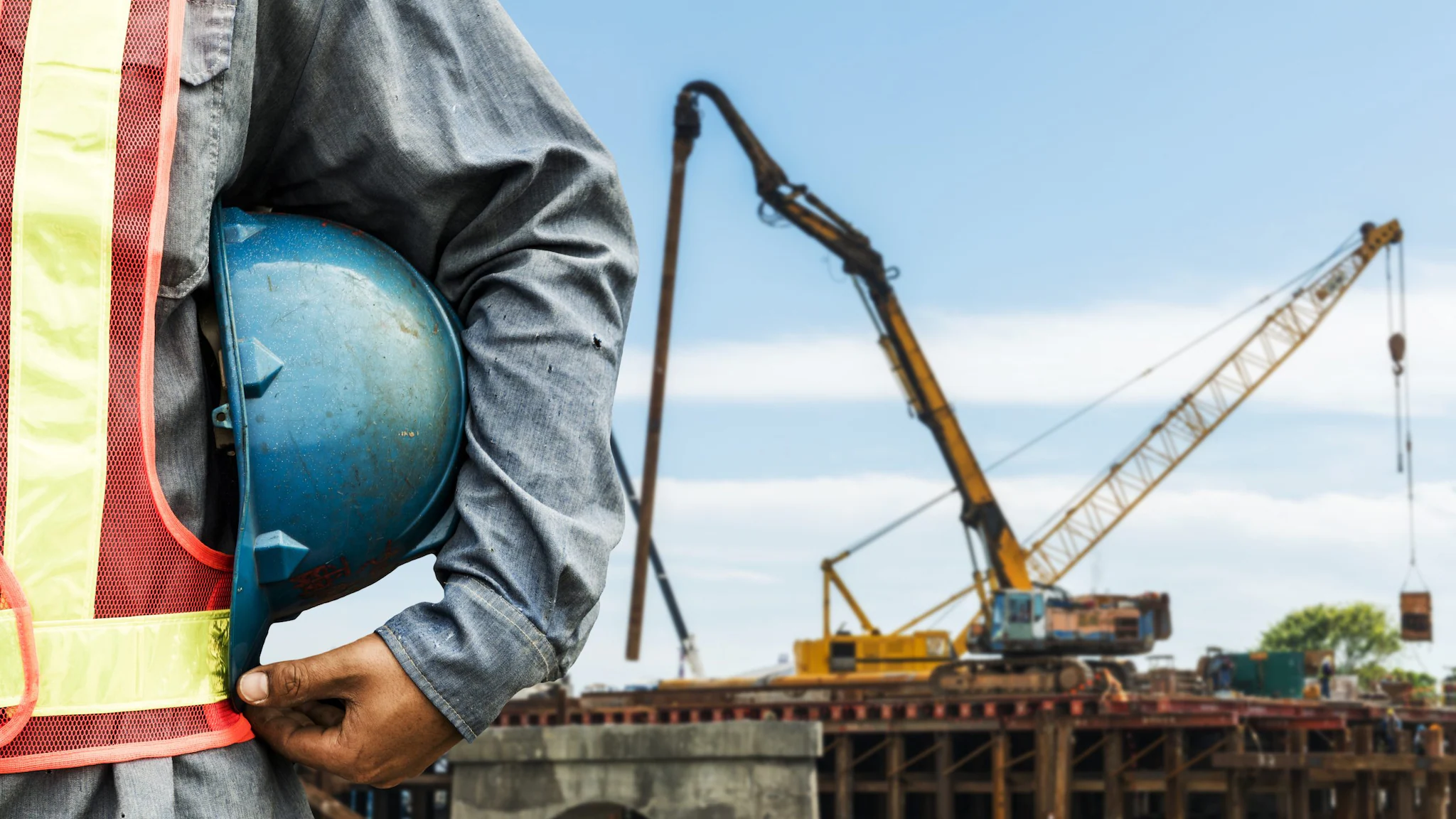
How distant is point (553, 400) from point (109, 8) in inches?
21.9

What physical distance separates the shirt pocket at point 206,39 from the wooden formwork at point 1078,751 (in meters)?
20.7

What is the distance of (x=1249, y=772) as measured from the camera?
877 inches

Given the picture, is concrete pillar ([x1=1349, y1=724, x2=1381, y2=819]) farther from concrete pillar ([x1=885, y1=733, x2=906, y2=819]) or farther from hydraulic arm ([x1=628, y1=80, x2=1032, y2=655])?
hydraulic arm ([x1=628, y1=80, x2=1032, y2=655])

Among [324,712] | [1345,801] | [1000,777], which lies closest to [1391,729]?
[1345,801]

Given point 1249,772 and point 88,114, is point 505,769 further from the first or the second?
point 88,114

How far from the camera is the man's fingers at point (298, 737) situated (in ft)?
4.84

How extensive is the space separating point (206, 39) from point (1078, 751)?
26193 mm

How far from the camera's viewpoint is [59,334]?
53.9 inches

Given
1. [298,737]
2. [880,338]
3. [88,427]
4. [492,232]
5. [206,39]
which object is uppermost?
[880,338]

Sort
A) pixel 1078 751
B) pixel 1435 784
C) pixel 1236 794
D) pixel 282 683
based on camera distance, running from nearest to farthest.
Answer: pixel 282 683
pixel 1236 794
pixel 1435 784
pixel 1078 751

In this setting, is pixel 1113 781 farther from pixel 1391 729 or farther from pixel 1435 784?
pixel 1391 729

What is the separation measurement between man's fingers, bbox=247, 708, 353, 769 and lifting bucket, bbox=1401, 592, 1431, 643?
4646 centimetres

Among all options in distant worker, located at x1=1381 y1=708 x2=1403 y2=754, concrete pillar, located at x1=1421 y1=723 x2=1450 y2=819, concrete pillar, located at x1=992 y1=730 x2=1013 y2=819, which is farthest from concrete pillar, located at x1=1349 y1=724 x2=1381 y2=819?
concrete pillar, located at x1=992 y1=730 x2=1013 y2=819

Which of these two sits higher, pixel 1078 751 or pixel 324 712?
pixel 324 712
